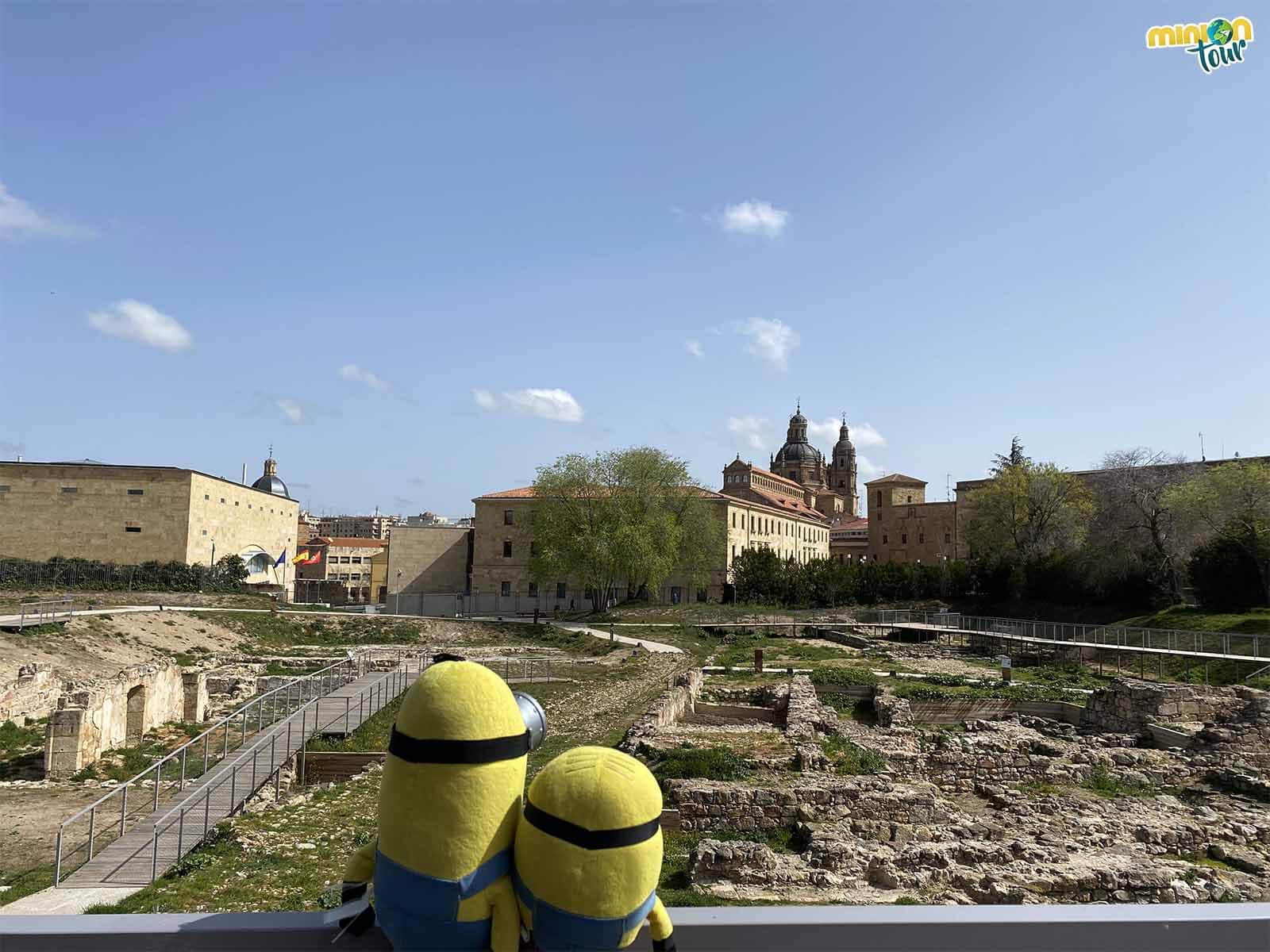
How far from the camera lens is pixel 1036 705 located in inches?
905

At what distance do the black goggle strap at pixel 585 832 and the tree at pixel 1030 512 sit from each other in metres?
50.9

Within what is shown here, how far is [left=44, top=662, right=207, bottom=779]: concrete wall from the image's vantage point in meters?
14.7

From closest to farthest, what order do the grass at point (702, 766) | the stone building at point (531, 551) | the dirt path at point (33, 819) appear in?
the dirt path at point (33, 819) → the grass at point (702, 766) → the stone building at point (531, 551)

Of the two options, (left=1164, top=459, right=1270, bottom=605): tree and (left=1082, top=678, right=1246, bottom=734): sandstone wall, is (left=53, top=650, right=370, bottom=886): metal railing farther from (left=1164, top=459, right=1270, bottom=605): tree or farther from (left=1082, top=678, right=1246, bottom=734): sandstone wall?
(left=1164, top=459, right=1270, bottom=605): tree

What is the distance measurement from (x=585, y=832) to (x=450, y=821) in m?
0.39

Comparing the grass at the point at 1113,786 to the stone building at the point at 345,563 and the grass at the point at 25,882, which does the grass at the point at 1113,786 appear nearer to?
the grass at the point at 25,882

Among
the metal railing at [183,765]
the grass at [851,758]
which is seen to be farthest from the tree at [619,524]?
the grass at [851,758]

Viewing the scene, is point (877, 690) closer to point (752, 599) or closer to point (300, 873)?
point (300, 873)

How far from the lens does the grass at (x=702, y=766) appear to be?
1302 centimetres

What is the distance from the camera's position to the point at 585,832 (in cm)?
227

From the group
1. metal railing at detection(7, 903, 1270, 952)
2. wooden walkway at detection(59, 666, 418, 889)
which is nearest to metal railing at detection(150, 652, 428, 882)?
wooden walkway at detection(59, 666, 418, 889)

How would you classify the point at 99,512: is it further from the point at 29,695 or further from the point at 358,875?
the point at 358,875

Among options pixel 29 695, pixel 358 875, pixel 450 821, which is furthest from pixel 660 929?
pixel 29 695

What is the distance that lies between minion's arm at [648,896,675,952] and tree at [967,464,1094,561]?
51.0 m
